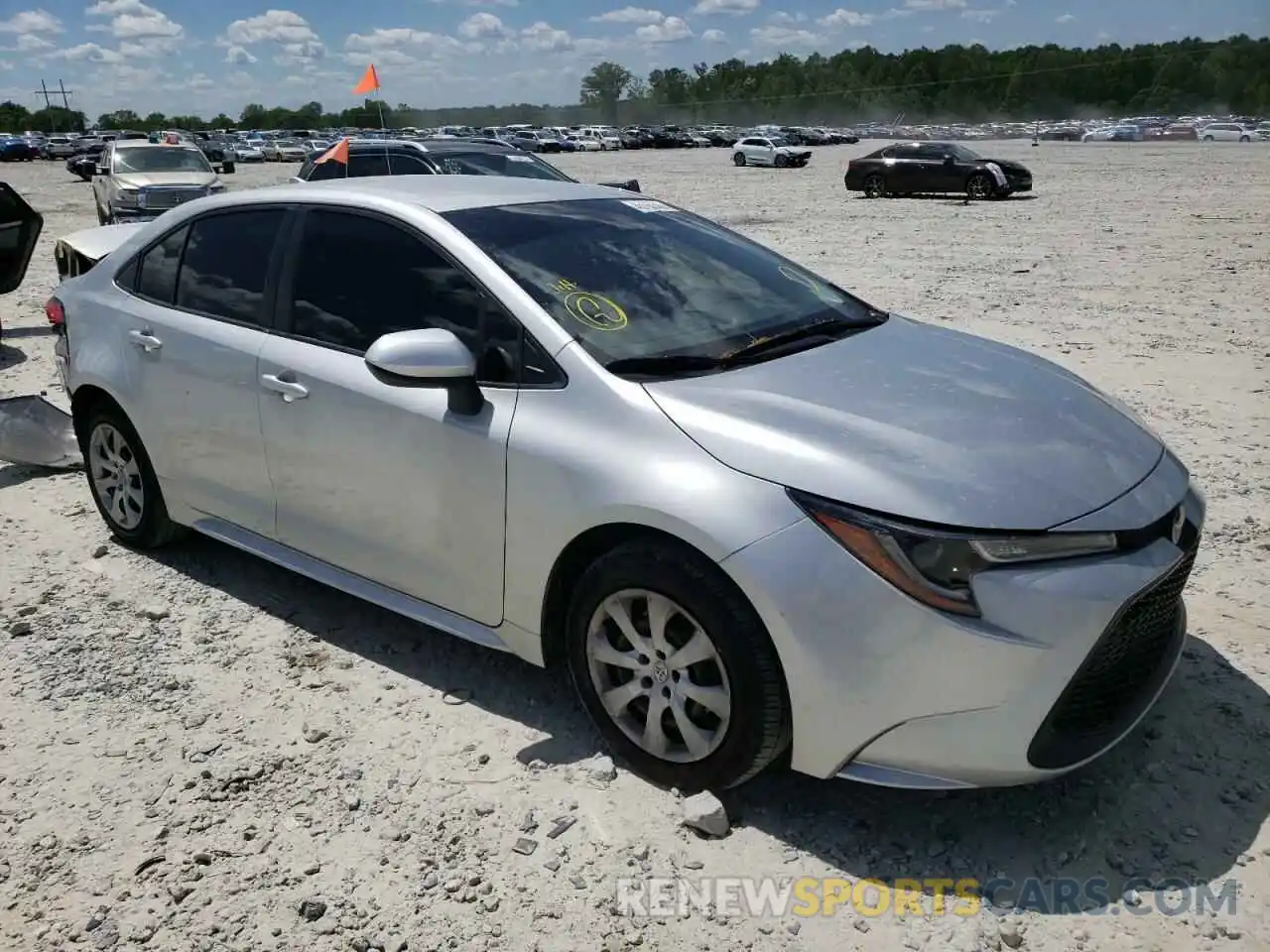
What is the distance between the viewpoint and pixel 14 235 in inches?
354

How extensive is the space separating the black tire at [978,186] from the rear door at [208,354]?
22785 millimetres

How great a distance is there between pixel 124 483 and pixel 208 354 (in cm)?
112

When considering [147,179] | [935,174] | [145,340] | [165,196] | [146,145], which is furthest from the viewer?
[935,174]

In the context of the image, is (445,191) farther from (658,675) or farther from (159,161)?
(159,161)

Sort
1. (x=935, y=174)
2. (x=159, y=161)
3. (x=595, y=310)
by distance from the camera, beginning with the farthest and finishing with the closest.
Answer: (x=935, y=174)
(x=159, y=161)
(x=595, y=310)

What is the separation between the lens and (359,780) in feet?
10.5

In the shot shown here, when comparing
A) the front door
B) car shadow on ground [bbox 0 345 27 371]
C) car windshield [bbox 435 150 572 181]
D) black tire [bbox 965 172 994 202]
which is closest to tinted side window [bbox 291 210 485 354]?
the front door

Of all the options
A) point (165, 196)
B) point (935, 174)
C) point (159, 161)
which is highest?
point (159, 161)

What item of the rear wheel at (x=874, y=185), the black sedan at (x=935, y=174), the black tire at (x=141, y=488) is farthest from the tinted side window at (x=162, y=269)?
the rear wheel at (x=874, y=185)

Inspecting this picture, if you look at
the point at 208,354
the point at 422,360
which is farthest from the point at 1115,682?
the point at 208,354

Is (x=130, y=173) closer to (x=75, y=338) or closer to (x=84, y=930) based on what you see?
(x=75, y=338)

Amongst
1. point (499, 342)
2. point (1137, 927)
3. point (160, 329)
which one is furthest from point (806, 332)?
point (160, 329)

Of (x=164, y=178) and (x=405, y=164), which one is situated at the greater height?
(x=405, y=164)

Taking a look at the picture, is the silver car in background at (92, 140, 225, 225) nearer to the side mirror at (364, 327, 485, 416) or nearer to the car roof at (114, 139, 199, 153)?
the car roof at (114, 139, 199, 153)
